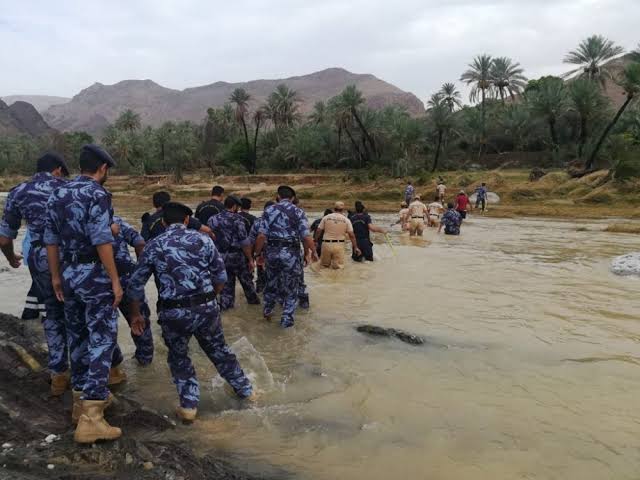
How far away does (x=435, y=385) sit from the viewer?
16.7 feet

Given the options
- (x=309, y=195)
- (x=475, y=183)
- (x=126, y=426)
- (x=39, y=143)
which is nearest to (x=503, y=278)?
(x=126, y=426)

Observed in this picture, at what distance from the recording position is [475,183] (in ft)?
110

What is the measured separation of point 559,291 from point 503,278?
4.66 ft

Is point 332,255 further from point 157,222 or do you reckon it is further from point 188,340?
point 188,340

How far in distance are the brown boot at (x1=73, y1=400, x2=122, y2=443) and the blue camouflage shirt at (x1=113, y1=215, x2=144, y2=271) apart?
1.34 metres

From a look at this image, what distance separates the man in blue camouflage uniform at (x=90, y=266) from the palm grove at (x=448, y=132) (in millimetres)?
29357

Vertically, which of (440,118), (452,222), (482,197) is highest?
(440,118)

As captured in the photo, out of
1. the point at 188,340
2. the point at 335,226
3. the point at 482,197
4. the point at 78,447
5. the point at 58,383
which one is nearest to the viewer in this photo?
the point at 78,447

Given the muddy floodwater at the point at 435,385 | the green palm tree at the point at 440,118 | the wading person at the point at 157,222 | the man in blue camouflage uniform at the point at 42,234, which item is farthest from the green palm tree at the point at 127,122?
the man in blue camouflage uniform at the point at 42,234

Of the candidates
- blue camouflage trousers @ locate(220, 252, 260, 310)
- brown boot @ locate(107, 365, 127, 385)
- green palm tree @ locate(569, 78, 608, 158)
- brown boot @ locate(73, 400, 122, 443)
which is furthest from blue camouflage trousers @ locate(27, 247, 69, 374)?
green palm tree @ locate(569, 78, 608, 158)

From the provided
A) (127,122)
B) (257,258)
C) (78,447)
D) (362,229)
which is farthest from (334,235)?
(127,122)

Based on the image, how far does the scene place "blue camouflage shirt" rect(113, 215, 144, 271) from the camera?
4746 mm

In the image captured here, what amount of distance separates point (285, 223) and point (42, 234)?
296 cm

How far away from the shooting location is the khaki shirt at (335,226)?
9.90 meters
